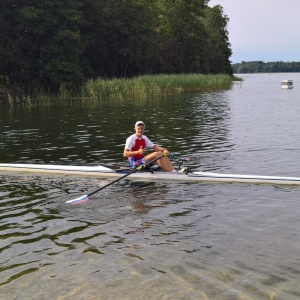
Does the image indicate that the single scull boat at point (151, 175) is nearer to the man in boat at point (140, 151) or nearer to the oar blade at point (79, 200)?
the man in boat at point (140, 151)

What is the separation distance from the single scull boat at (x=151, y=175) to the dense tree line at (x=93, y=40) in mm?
35830

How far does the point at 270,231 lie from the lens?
7.39 m

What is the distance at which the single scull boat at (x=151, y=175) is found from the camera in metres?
10.5

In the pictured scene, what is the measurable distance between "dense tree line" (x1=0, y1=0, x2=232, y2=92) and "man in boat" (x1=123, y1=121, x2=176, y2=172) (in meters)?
37.2

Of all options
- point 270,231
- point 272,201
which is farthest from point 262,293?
point 272,201

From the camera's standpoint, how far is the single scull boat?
10512 millimetres

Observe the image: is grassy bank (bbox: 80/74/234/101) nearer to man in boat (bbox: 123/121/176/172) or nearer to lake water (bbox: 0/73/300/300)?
lake water (bbox: 0/73/300/300)

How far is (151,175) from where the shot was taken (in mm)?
11375

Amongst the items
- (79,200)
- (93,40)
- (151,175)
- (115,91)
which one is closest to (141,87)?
→ (115,91)

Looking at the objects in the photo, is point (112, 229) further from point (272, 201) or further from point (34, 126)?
point (34, 126)

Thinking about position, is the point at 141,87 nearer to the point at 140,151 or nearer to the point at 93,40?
the point at 93,40

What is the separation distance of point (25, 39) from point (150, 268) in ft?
154

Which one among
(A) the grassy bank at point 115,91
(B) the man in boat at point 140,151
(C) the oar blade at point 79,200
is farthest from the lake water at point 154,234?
(A) the grassy bank at point 115,91

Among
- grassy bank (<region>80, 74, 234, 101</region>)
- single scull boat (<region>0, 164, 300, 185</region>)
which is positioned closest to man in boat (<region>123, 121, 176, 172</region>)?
single scull boat (<region>0, 164, 300, 185</region>)
